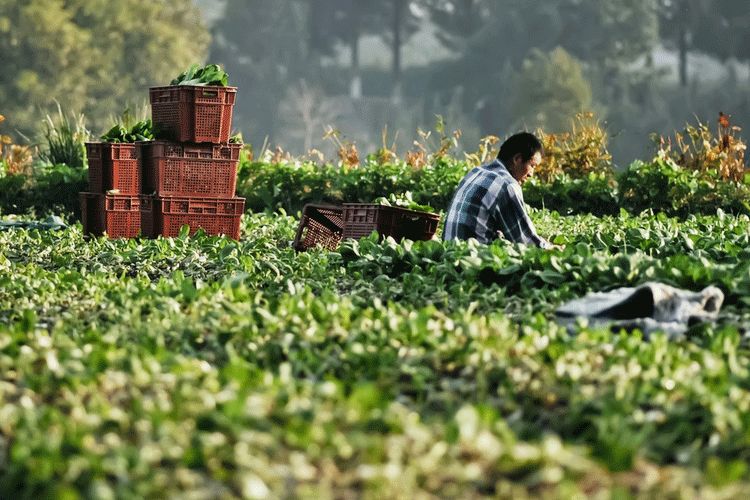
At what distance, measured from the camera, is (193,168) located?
419 inches

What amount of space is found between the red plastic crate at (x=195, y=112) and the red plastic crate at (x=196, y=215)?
0.56m

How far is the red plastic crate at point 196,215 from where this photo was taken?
10.6m

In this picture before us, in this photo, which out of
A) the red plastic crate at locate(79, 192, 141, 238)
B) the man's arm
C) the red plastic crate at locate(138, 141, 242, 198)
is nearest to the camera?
the man's arm

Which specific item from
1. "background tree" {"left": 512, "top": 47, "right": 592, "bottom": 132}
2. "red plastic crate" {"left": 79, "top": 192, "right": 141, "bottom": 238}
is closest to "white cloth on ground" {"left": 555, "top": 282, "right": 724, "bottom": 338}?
"red plastic crate" {"left": 79, "top": 192, "right": 141, "bottom": 238}

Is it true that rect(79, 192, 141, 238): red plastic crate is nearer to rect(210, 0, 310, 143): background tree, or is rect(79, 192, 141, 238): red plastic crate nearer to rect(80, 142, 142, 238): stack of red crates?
rect(80, 142, 142, 238): stack of red crates

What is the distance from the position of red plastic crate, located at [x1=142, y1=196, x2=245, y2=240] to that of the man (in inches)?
126

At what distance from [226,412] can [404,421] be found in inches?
18.7

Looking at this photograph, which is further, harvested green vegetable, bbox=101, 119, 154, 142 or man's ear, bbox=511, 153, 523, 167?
harvested green vegetable, bbox=101, 119, 154, 142

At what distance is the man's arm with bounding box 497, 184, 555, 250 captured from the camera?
7.81 metres

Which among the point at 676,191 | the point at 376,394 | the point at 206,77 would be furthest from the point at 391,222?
the point at 676,191

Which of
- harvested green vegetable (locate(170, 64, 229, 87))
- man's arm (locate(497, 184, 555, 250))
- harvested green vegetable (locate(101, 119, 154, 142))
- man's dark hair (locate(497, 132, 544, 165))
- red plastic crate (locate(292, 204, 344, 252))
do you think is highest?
harvested green vegetable (locate(170, 64, 229, 87))

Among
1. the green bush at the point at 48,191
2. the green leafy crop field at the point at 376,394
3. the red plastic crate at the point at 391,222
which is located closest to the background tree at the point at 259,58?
the green bush at the point at 48,191

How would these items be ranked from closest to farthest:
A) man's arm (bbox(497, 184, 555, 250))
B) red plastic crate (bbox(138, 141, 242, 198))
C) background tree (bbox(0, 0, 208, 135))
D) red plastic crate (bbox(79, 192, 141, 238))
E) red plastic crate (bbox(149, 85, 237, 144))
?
1. man's arm (bbox(497, 184, 555, 250))
2. red plastic crate (bbox(149, 85, 237, 144))
3. red plastic crate (bbox(138, 141, 242, 198))
4. red plastic crate (bbox(79, 192, 141, 238))
5. background tree (bbox(0, 0, 208, 135))

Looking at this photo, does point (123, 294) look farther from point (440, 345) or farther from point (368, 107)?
point (368, 107)
